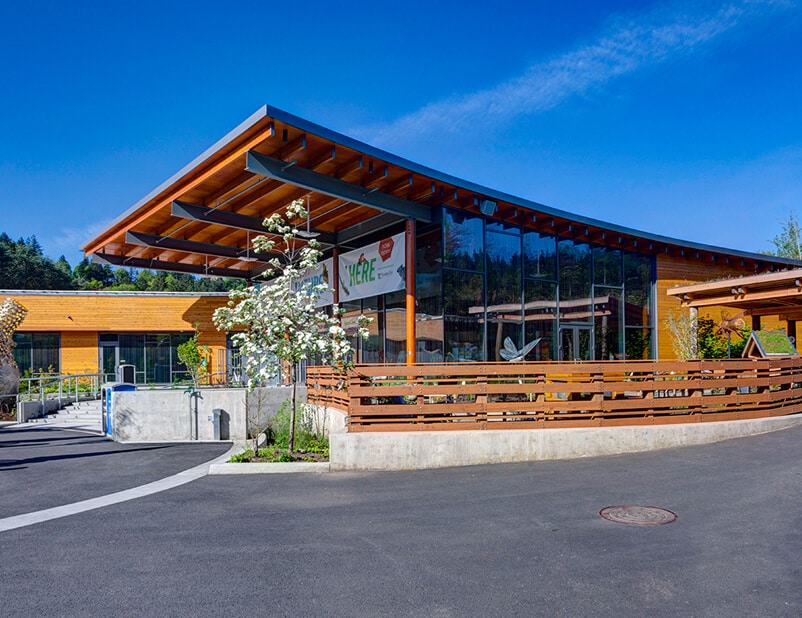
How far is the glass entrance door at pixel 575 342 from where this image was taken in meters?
16.8

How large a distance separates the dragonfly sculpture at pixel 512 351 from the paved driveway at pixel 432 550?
6978mm

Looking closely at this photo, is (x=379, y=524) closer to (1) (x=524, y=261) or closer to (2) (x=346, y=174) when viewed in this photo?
(2) (x=346, y=174)

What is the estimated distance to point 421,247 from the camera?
48.8 ft

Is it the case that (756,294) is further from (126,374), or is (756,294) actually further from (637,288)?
(126,374)

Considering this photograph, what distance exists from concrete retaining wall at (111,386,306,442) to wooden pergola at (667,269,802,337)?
37.3 feet

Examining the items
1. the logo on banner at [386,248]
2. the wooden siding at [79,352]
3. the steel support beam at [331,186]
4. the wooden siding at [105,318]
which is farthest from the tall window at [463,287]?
the wooden siding at [79,352]

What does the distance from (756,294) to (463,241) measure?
8.01 metres

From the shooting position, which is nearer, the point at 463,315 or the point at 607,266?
the point at 463,315

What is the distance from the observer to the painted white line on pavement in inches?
265

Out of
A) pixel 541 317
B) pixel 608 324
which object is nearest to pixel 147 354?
pixel 541 317

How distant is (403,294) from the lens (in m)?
15.2

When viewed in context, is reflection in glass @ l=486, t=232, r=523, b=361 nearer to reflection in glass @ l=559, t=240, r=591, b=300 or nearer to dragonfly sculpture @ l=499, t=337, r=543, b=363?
dragonfly sculpture @ l=499, t=337, r=543, b=363

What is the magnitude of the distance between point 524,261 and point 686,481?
9.26 m

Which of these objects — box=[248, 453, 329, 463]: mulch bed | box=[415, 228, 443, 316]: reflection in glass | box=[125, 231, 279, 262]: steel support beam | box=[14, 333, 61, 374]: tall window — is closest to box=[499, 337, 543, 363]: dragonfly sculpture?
box=[415, 228, 443, 316]: reflection in glass
